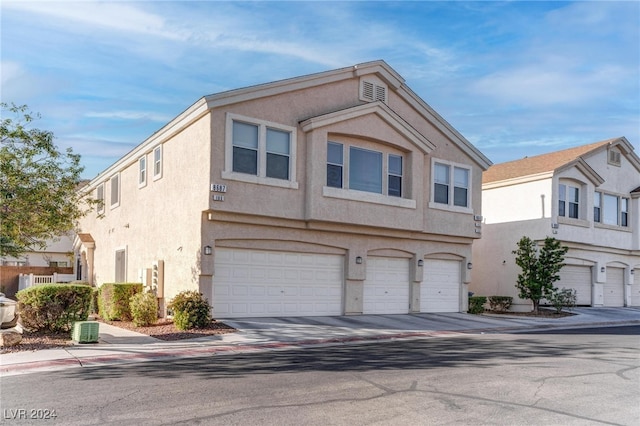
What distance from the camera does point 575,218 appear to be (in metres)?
29.6

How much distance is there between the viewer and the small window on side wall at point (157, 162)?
21.6 m

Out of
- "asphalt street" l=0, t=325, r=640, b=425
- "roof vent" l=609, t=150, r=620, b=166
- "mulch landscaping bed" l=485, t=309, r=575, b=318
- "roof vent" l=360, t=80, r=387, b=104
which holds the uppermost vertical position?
"roof vent" l=360, t=80, r=387, b=104

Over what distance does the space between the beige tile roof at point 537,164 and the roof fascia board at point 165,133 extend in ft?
58.2

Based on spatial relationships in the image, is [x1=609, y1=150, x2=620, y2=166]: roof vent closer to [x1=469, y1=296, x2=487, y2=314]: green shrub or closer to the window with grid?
[x1=469, y1=296, x2=487, y2=314]: green shrub

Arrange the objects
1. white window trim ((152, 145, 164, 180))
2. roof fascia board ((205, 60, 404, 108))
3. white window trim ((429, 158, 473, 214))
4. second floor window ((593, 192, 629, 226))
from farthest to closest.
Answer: second floor window ((593, 192, 629, 226)) < white window trim ((429, 158, 473, 214)) < white window trim ((152, 145, 164, 180)) < roof fascia board ((205, 60, 404, 108))

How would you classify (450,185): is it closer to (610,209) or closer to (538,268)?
(538,268)

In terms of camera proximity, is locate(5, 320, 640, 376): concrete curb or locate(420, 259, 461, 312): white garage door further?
locate(420, 259, 461, 312): white garage door

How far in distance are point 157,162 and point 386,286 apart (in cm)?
983

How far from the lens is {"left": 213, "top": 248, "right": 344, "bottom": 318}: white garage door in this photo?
18.4 meters

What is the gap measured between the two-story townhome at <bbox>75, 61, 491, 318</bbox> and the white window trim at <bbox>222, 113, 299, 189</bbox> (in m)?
0.04

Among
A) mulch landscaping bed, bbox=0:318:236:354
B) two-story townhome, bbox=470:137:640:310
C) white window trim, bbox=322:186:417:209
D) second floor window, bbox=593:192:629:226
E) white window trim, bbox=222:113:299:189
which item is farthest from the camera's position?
second floor window, bbox=593:192:629:226

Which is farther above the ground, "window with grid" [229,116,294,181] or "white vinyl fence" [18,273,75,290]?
"window with grid" [229,116,294,181]

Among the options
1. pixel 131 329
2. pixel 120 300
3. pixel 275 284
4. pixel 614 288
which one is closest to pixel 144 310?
pixel 131 329

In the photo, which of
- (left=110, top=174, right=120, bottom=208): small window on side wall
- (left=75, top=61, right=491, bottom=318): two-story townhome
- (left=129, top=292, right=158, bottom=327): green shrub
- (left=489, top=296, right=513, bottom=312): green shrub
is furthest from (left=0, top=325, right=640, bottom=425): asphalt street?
(left=110, top=174, right=120, bottom=208): small window on side wall
